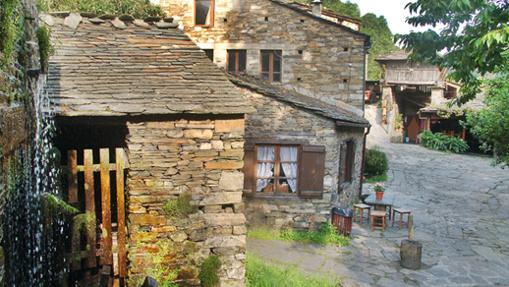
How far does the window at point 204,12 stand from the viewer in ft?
47.4

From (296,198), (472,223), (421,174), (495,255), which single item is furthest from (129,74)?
(421,174)

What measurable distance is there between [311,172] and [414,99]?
73.6ft

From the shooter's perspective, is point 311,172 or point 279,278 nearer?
point 279,278

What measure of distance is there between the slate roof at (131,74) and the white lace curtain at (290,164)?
4.11 m

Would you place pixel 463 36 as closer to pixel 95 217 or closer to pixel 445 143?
pixel 95 217

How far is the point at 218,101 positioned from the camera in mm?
5930

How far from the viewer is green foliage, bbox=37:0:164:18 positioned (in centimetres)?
1438

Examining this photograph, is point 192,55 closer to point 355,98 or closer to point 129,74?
point 129,74

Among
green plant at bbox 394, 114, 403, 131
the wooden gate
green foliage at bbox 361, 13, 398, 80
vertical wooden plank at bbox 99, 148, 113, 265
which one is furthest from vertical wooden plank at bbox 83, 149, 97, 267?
green foliage at bbox 361, 13, 398, 80

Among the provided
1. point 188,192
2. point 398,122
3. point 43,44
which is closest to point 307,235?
point 188,192

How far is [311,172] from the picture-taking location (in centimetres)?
1024

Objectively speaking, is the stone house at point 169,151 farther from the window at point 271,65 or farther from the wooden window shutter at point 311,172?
the window at point 271,65

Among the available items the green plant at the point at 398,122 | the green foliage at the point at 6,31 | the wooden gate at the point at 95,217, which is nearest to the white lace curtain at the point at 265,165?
the wooden gate at the point at 95,217

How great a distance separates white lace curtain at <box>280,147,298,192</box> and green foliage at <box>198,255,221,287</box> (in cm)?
471
